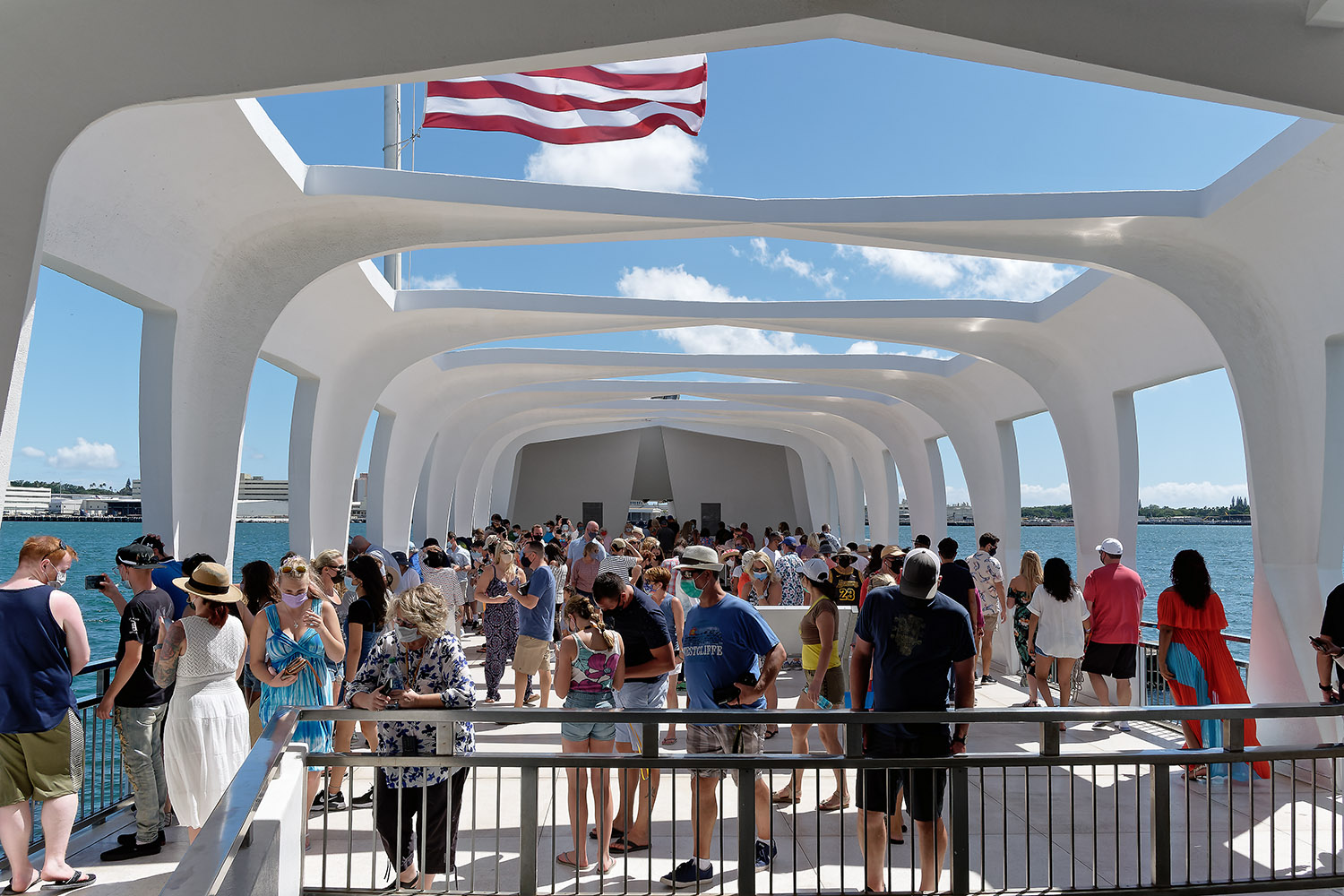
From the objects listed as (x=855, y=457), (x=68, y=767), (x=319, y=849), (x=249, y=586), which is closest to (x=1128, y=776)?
(x=319, y=849)

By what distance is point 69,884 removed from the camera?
192 inches

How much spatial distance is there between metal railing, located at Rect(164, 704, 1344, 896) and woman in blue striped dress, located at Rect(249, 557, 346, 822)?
1.98 feet

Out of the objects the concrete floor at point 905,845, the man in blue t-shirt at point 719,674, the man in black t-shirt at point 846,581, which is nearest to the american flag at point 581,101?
the man in black t-shirt at point 846,581

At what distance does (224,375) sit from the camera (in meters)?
8.10

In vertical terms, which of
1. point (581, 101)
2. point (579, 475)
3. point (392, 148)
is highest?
point (392, 148)

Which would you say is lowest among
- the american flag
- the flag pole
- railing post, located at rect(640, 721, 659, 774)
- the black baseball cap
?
railing post, located at rect(640, 721, 659, 774)

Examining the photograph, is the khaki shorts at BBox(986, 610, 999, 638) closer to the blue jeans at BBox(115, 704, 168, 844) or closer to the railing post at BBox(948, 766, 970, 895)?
the railing post at BBox(948, 766, 970, 895)

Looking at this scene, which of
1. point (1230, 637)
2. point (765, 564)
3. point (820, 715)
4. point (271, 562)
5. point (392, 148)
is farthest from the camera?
point (271, 562)

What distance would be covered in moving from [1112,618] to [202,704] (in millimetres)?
6943

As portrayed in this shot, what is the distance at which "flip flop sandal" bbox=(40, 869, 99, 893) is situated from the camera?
4.82 meters

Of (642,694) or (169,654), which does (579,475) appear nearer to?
(642,694)

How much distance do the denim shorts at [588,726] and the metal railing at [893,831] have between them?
32 cm

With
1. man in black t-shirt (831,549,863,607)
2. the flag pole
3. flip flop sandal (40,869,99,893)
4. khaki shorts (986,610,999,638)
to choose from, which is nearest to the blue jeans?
flip flop sandal (40,869,99,893)

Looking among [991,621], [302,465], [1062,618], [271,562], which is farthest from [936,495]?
[271,562]
